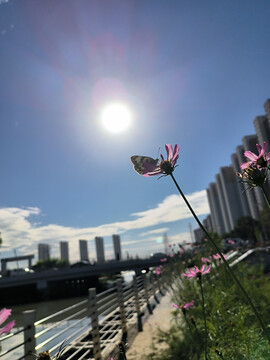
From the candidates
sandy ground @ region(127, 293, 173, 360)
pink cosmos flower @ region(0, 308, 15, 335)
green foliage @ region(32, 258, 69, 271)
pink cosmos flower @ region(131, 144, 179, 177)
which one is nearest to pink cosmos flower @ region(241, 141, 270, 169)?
pink cosmos flower @ region(131, 144, 179, 177)

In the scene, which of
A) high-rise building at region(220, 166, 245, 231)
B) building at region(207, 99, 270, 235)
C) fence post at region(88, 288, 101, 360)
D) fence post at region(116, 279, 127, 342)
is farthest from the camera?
high-rise building at region(220, 166, 245, 231)

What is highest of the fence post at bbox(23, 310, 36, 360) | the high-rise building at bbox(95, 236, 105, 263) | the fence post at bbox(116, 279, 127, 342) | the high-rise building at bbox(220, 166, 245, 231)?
the high-rise building at bbox(220, 166, 245, 231)

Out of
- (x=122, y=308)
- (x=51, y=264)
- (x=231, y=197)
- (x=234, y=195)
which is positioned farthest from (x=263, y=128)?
(x=51, y=264)

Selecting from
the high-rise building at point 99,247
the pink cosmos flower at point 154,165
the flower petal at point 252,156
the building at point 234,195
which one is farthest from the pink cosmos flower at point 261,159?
the high-rise building at point 99,247

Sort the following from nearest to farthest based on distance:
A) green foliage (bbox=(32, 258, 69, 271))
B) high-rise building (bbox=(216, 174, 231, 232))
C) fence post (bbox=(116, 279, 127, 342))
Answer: fence post (bbox=(116, 279, 127, 342))
green foliage (bbox=(32, 258, 69, 271))
high-rise building (bbox=(216, 174, 231, 232))

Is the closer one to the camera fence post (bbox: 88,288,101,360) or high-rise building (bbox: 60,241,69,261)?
fence post (bbox: 88,288,101,360)

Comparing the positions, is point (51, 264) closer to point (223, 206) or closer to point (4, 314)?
point (223, 206)

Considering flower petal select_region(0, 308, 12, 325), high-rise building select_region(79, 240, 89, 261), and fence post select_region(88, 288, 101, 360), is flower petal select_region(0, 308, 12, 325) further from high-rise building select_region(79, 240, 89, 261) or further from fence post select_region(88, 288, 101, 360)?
high-rise building select_region(79, 240, 89, 261)
